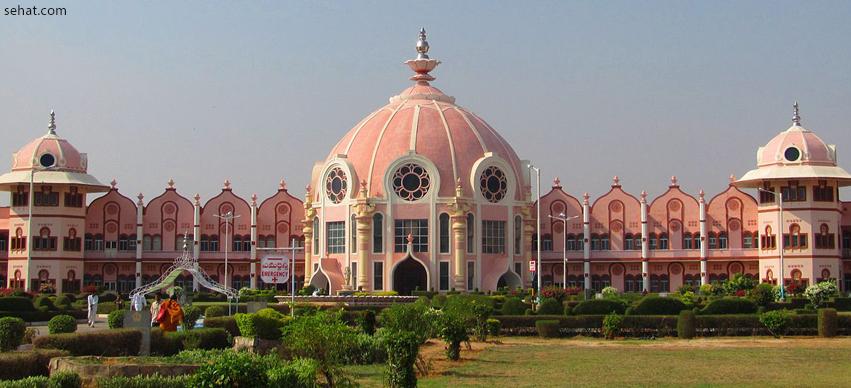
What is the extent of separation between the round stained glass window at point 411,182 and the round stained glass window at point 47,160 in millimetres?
22784

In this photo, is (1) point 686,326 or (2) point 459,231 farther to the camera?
(2) point 459,231

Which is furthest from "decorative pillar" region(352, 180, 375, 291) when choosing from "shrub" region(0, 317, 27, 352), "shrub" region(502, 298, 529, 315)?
"shrub" region(0, 317, 27, 352)

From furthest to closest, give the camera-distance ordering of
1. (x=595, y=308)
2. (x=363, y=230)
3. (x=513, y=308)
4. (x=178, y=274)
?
(x=363, y=230)
(x=178, y=274)
(x=513, y=308)
(x=595, y=308)

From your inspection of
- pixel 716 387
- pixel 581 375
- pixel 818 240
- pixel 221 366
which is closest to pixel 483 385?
pixel 581 375

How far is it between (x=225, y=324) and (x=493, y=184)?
42.2 meters

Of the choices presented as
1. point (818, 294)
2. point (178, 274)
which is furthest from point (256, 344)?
point (178, 274)

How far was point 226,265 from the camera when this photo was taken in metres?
71.1

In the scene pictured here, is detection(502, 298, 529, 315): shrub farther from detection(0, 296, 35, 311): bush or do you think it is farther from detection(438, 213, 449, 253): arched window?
detection(438, 213, 449, 253): arched window

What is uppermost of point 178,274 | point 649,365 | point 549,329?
point 178,274

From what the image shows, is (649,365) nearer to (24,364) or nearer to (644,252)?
(24,364)

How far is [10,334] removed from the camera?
24.2 m

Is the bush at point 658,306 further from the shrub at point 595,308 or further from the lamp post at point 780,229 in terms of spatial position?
the lamp post at point 780,229

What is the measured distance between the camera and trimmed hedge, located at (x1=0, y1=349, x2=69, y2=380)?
59.9 feet

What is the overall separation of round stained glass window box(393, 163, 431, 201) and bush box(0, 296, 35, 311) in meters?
27.9
